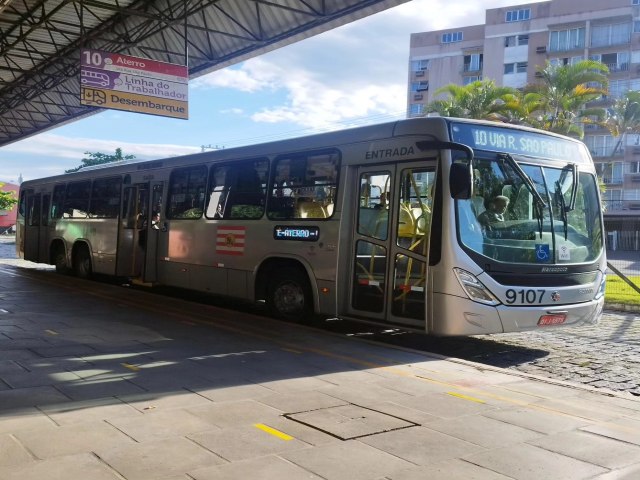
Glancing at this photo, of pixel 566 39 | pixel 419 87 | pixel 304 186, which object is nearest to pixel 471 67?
pixel 419 87

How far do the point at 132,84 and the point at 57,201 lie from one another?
18.6 ft

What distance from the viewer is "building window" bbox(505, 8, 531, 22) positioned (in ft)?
173

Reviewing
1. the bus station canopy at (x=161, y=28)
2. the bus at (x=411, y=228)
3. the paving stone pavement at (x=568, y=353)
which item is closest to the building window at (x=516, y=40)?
the bus station canopy at (x=161, y=28)

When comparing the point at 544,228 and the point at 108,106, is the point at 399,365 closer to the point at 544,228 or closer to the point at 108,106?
the point at 544,228

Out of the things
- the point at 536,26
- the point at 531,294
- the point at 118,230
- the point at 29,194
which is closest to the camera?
the point at 531,294

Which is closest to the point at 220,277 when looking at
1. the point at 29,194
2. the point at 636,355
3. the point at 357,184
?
the point at 357,184

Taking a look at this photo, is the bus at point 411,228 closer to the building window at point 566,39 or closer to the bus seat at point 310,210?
the bus seat at point 310,210

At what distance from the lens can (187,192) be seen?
1202cm

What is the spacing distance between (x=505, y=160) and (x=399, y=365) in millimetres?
3005

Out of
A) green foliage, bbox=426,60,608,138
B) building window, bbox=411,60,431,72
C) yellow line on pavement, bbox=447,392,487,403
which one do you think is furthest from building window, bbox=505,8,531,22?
yellow line on pavement, bbox=447,392,487,403

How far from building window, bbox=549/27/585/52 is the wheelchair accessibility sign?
47953 millimetres

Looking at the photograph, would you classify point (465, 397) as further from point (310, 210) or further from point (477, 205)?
point (310, 210)

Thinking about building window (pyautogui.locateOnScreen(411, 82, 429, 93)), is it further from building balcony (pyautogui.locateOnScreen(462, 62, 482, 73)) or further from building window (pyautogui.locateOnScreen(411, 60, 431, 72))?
building balcony (pyautogui.locateOnScreen(462, 62, 482, 73))

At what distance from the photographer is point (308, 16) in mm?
14336
